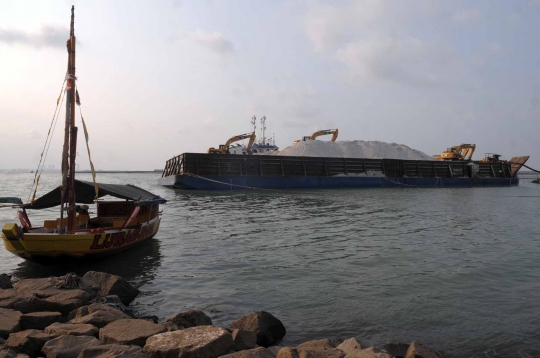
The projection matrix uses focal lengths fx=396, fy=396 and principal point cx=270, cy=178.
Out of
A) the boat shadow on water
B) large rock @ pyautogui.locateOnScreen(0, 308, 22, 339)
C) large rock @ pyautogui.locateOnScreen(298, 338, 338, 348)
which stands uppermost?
large rock @ pyautogui.locateOnScreen(0, 308, 22, 339)

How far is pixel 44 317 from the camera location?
605 centimetres

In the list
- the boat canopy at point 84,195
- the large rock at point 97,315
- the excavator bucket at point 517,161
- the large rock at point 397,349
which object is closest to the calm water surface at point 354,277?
the large rock at point 397,349

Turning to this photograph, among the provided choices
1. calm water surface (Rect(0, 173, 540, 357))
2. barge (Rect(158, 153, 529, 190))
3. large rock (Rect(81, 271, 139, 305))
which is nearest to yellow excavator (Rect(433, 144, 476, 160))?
barge (Rect(158, 153, 529, 190))

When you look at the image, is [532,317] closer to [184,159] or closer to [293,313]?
[293,313]

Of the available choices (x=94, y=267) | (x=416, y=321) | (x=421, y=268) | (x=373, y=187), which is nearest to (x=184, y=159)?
(x=373, y=187)

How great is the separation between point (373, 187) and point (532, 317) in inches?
1712

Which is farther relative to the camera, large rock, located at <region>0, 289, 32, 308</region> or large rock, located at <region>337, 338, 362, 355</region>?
large rock, located at <region>0, 289, 32, 308</region>

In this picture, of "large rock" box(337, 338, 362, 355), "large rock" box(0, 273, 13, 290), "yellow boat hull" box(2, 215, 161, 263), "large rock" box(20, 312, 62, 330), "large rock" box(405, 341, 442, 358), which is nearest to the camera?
"large rock" box(405, 341, 442, 358)

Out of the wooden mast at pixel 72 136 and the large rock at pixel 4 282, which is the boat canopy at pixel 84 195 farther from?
the large rock at pixel 4 282

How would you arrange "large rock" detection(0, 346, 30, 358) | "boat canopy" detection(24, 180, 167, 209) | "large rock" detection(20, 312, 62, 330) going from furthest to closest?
"boat canopy" detection(24, 180, 167, 209) → "large rock" detection(20, 312, 62, 330) → "large rock" detection(0, 346, 30, 358)

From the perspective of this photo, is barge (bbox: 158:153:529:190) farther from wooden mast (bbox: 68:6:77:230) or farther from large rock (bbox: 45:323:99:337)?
large rock (bbox: 45:323:99:337)

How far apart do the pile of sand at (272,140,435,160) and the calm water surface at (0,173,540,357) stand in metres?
43.6

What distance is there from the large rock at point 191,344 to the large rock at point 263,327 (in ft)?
2.98

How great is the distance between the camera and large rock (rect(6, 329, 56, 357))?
4.96m
